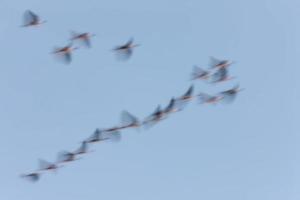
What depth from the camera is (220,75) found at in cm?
4141

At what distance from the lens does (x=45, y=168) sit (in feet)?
138

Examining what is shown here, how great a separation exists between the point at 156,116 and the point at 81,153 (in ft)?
10.5

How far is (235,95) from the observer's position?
4216 cm

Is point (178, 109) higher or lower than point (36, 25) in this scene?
lower

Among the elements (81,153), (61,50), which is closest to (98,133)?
(81,153)

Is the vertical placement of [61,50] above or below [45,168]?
above

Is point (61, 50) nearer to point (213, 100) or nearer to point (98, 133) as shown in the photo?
point (98, 133)

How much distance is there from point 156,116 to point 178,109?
0.84 m

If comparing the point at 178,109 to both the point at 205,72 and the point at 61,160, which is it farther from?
the point at 61,160

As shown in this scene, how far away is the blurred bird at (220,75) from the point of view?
41250 mm

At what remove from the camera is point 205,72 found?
4109cm

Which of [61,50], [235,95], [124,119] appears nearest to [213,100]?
[235,95]

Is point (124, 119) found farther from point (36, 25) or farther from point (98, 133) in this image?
point (36, 25)

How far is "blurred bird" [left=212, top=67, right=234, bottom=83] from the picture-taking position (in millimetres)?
41250
